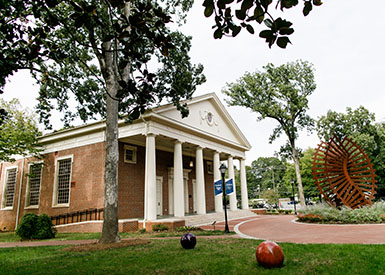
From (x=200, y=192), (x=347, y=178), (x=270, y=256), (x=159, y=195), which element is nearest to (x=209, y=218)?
(x=200, y=192)

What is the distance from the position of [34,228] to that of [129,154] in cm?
799

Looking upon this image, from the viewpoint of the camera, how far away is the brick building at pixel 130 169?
57.4 ft

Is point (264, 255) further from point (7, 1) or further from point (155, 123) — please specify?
point (155, 123)

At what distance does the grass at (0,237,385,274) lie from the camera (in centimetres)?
527

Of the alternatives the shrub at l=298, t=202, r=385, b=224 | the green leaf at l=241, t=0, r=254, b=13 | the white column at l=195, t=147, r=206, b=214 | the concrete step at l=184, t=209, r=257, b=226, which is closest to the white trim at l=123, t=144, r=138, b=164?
the white column at l=195, t=147, r=206, b=214

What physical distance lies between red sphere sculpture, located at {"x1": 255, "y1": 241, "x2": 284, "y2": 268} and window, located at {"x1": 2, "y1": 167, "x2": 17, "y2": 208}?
24585 millimetres

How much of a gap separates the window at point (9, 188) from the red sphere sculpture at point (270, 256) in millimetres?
24585

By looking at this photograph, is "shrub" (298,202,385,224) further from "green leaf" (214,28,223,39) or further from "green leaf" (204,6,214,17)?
"green leaf" (204,6,214,17)

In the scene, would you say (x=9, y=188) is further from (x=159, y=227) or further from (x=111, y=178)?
(x=111, y=178)

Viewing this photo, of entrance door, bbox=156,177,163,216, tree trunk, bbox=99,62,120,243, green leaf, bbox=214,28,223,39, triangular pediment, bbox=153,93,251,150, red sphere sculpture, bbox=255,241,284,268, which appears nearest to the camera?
green leaf, bbox=214,28,223,39

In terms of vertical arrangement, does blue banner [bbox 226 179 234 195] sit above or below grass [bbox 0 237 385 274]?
above

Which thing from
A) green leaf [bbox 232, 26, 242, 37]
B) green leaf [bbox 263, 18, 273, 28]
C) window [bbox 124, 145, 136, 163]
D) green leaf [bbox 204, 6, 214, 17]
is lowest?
green leaf [bbox 263, 18, 273, 28]

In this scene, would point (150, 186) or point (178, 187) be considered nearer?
point (150, 186)

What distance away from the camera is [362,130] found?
111 feet
